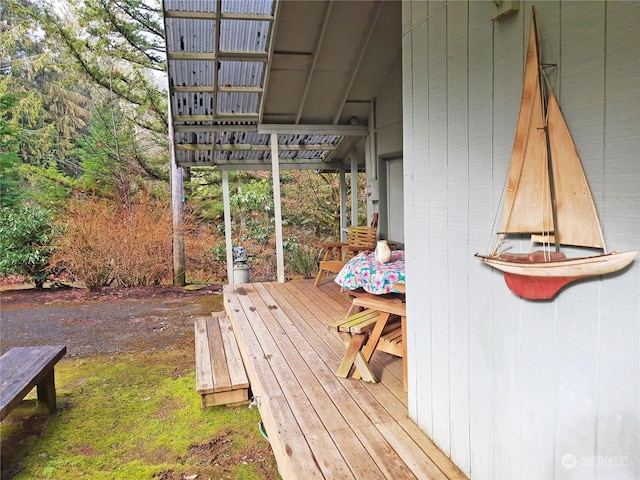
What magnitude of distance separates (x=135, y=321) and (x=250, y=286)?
187 cm

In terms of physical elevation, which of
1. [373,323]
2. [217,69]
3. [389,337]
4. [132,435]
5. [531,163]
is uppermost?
[217,69]

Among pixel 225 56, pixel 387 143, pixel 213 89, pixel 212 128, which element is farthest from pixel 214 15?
pixel 387 143

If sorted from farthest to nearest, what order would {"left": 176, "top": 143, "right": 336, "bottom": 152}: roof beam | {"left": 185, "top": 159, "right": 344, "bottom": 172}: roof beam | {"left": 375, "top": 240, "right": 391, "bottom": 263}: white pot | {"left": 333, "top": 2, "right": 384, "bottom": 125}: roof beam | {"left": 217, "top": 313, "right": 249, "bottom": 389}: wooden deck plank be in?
1. {"left": 185, "top": 159, "right": 344, "bottom": 172}: roof beam
2. {"left": 176, "top": 143, "right": 336, "bottom": 152}: roof beam
3. {"left": 333, "top": 2, "right": 384, "bottom": 125}: roof beam
4. {"left": 217, "top": 313, "right": 249, "bottom": 389}: wooden deck plank
5. {"left": 375, "top": 240, "right": 391, "bottom": 263}: white pot

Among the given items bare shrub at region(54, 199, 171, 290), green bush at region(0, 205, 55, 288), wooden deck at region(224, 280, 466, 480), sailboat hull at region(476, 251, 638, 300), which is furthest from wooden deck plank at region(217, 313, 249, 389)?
green bush at region(0, 205, 55, 288)

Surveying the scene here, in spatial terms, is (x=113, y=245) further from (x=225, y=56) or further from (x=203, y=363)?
(x=203, y=363)

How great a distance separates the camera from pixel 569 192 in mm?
1273

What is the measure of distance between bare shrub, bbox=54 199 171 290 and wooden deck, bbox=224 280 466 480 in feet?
17.1

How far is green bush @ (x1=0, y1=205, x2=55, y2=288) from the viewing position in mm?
8164

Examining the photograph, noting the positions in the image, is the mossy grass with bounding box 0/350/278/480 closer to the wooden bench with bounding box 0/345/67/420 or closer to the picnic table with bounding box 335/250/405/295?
the wooden bench with bounding box 0/345/67/420

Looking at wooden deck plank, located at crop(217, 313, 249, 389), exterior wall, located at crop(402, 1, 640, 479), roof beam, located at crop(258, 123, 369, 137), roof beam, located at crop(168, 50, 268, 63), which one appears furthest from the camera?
roof beam, located at crop(258, 123, 369, 137)

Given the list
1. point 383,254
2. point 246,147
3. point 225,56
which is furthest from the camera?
point 246,147

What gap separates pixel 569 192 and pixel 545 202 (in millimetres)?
99

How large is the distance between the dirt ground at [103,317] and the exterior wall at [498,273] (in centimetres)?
414

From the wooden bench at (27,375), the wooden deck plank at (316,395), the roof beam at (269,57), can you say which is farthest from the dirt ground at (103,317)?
the roof beam at (269,57)
